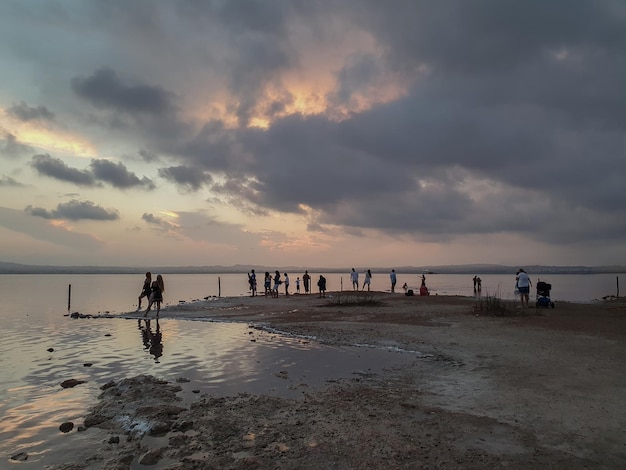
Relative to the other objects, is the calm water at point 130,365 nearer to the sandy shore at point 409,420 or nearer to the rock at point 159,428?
the sandy shore at point 409,420

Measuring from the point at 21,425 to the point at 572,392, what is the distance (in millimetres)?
10706

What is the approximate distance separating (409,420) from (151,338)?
13.9 meters

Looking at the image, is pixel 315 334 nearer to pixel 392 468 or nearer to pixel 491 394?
pixel 491 394

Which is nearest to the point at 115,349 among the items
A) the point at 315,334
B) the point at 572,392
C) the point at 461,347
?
the point at 315,334

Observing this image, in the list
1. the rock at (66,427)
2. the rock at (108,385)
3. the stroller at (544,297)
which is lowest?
the rock at (66,427)

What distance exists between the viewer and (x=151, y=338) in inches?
712

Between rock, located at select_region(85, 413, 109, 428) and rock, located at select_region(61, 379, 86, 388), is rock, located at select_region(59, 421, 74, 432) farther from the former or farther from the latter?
rock, located at select_region(61, 379, 86, 388)

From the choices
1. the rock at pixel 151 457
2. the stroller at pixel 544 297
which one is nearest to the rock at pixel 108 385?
the rock at pixel 151 457

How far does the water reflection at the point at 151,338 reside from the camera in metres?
14.9

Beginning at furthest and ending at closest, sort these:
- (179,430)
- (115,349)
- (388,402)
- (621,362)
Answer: (115,349) < (621,362) < (388,402) < (179,430)

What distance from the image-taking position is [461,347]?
14.4m

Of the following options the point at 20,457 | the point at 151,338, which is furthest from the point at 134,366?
the point at 20,457

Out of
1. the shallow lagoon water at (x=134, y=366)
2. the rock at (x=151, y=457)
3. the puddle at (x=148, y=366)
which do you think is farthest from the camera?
the puddle at (x=148, y=366)

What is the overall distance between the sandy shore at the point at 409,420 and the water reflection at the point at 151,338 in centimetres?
469
